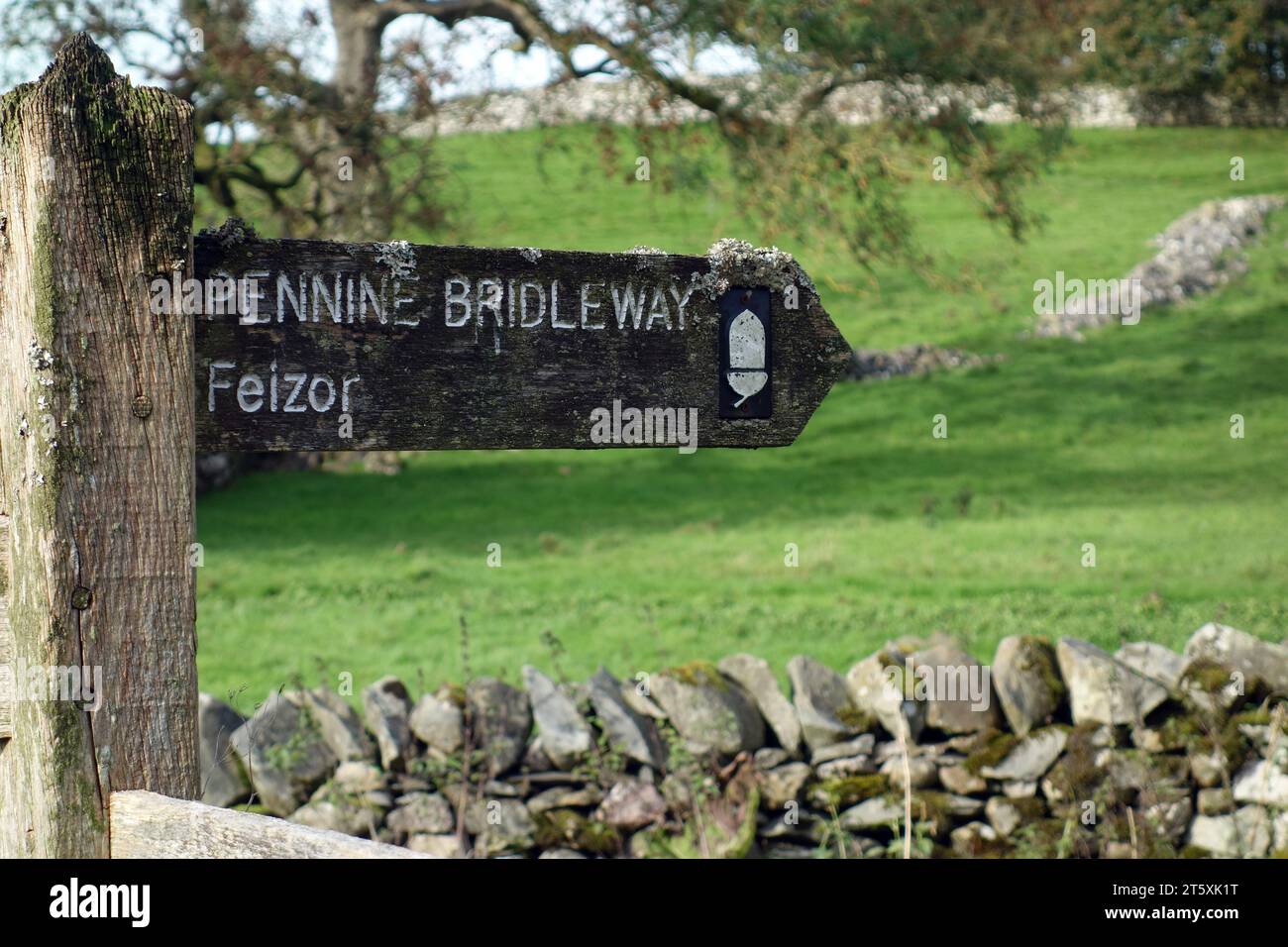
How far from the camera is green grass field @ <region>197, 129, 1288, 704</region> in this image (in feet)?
34.6

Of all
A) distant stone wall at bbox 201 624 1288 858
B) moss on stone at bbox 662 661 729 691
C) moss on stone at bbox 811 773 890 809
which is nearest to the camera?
distant stone wall at bbox 201 624 1288 858

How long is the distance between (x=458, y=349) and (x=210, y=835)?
902mm

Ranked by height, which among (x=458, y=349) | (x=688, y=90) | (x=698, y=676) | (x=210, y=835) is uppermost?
(x=688, y=90)

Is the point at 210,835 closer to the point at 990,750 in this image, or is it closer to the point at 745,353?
the point at 745,353

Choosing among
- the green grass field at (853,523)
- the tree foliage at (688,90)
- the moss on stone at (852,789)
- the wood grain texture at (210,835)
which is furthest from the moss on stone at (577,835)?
the tree foliage at (688,90)

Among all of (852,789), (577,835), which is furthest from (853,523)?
(577,835)

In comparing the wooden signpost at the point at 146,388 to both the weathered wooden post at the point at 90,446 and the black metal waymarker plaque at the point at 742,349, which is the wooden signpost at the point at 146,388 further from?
the black metal waymarker plaque at the point at 742,349

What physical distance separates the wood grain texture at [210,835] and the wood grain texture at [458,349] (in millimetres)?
603

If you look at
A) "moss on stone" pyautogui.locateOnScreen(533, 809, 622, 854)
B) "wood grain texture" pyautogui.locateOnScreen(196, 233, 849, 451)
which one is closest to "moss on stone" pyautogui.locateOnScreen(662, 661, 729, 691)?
"moss on stone" pyautogui.locateOnScreen(533, 809, 622, 854)

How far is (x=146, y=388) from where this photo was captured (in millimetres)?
2070

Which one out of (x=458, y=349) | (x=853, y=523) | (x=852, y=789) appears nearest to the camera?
(x=458, y=349)

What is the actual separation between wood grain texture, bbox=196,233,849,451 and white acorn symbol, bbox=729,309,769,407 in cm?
4

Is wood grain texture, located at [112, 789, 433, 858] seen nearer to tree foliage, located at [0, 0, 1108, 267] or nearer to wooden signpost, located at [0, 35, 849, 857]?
wooden signpost, located at [0, 35, 849, 857]

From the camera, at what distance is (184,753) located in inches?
84.6
